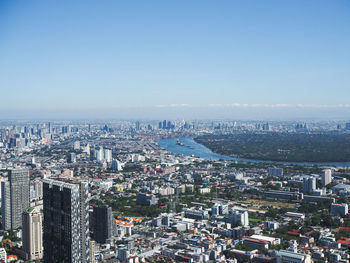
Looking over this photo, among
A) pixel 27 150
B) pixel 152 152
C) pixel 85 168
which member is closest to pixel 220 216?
pixel 85 168

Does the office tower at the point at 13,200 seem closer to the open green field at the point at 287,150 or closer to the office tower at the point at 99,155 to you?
the office tower at the point at 99,155

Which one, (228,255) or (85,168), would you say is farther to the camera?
(85,168)

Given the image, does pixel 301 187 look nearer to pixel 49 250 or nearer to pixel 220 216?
pixel 220 216

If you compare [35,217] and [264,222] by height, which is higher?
[35,217]

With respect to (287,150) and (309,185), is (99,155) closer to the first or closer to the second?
(287,150)

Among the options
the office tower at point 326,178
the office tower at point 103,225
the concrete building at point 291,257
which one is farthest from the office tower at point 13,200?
the office tower at point 326,178

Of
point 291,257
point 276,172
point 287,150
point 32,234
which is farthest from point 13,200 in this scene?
point 287,150

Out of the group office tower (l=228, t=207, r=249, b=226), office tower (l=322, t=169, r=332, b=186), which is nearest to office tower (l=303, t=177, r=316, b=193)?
office tower (l=322, t=169, r=332, b=186)
